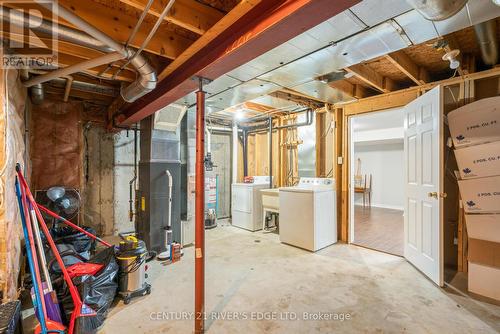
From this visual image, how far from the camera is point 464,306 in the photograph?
2.15 m

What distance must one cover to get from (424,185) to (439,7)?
2.15 meters

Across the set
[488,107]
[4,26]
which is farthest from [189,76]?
[488,107]

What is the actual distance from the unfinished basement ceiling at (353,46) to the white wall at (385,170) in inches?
177

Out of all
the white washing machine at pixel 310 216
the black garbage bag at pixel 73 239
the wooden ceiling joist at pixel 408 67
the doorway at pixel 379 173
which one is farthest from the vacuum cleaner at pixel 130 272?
the doorway at pixel 379 173

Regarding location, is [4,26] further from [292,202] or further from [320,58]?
[292,202]

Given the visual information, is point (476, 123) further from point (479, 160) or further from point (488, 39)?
point (488, 39)

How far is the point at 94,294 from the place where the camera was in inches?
76.8

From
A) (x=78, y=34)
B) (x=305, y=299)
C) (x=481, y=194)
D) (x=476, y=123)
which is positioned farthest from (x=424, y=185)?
(x=78, y=34)

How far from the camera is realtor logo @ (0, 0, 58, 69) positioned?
1.34 metres

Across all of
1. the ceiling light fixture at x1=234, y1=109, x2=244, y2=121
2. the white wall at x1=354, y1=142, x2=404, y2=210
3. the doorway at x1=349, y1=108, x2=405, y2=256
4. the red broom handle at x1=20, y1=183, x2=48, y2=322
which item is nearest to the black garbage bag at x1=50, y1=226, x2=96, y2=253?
the red broom handle at x1=20, y1=183, x2=48, y2=322

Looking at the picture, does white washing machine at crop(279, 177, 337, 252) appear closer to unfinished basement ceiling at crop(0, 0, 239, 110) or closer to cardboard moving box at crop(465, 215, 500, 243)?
cardboard moving box at crop(465, 215, 500, 243)

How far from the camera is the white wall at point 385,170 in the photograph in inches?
279

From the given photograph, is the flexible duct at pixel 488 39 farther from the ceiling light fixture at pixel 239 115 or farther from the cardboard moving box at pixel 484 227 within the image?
the ceiling light fixture at pixel 239 115

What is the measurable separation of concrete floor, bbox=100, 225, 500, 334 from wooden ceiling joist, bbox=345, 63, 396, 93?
93.4 inches
